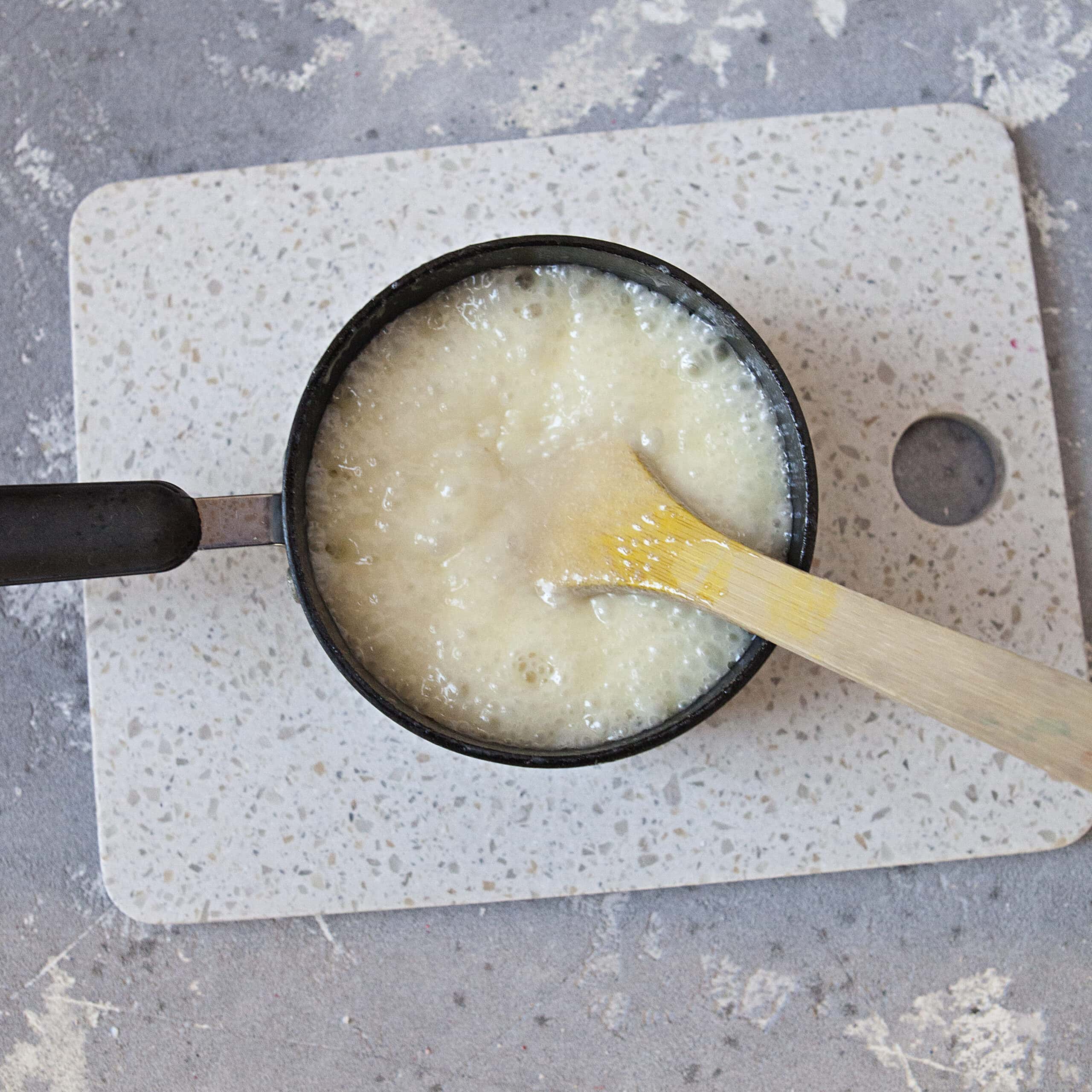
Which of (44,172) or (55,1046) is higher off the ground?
(44,172)

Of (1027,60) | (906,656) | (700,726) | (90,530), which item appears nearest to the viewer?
(906,656)

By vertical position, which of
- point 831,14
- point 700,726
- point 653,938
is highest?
point 831,14

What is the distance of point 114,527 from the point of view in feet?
2.52

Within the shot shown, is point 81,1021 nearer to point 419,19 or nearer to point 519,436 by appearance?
point 519,436

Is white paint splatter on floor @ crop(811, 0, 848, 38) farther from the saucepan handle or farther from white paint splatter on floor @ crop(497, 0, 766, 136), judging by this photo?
the saucepan handle

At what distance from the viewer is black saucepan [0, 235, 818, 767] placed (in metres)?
0.76

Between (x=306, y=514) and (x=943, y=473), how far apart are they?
0.64 meters

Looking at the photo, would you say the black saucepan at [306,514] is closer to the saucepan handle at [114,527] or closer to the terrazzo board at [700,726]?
the saucepan handle at [114,527]

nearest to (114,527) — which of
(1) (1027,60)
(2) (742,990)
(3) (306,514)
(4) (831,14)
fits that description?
(3) (306,514)

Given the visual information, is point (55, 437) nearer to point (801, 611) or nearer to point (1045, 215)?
point (801, 611)

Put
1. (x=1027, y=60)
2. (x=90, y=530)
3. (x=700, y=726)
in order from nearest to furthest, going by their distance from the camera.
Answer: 1. (x=90, y=530)
2. (x=700, y=726)
3. (x=1027, y=60)

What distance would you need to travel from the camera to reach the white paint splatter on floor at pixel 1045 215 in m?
1.04

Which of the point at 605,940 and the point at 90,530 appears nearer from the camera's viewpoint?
the point at 90,530

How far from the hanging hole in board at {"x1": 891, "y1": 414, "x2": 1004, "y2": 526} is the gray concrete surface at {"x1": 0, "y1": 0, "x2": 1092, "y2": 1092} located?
0.32ft
